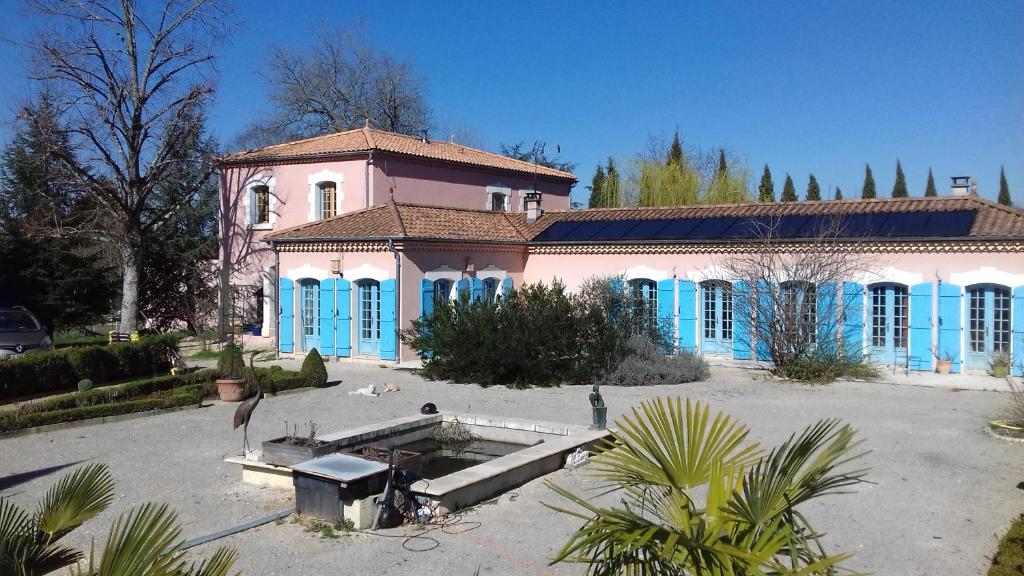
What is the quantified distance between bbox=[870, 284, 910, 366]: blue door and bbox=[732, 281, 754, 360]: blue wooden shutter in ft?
8.62

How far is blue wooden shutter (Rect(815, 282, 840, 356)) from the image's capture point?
1670 cm

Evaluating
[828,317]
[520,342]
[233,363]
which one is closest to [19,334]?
[233,363]

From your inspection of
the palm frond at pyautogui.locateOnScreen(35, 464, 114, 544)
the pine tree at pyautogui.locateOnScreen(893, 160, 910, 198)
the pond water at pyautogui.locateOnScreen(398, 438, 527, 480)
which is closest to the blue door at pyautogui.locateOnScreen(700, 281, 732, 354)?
the pond water at pyautogui.locateOnScreen(398, 438, 527, 480)

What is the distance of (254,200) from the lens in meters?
24.5

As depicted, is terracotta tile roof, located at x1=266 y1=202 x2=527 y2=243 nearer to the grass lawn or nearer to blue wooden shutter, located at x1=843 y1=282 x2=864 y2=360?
blue wooden shutter, located at x1=843 y1=282 x2=864 y2=360

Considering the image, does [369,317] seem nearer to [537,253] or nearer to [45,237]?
[537,253]

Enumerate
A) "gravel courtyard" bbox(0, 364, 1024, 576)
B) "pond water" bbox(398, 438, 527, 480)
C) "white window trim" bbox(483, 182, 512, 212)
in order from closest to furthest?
"gravel courtyard" bbox(0, 364, 1024, 576) < "pond water" bbox(398, 438, 527, 480) < "white window trim" bbox(483, 182, 512, 212)

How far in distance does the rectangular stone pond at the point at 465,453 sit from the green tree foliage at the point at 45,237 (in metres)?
16.0

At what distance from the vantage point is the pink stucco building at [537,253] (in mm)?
16484

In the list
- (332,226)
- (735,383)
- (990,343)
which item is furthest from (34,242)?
(990,343)

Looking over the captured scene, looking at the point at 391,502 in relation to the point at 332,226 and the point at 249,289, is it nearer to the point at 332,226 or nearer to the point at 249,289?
the point at 332,226

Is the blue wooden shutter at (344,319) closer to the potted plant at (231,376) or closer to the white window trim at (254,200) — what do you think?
the potted plant at (231,376)

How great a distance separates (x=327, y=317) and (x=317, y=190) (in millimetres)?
5239

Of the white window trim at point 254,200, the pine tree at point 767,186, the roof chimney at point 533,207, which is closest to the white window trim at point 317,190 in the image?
the white window trim at point 254,200
